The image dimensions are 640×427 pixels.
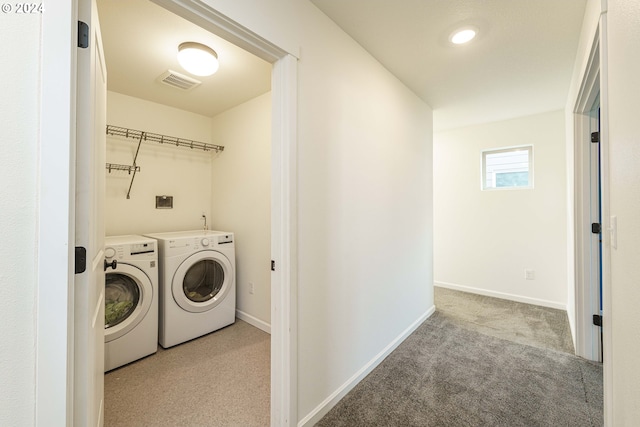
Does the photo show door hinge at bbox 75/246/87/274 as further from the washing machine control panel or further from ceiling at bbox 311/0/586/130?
ceiling at bbox 311/0/586/130

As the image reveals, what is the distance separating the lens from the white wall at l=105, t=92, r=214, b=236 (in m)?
2.73

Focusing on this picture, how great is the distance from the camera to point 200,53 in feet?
6.15

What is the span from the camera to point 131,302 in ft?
7.27

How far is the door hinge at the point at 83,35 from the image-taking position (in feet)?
2.72

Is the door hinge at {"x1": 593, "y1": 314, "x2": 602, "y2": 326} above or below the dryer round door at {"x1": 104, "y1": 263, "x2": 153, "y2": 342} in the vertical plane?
below

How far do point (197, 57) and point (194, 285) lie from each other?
2.08m

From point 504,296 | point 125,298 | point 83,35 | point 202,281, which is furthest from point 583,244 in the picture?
point 125,298

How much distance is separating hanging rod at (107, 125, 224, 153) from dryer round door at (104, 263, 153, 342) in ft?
4.66

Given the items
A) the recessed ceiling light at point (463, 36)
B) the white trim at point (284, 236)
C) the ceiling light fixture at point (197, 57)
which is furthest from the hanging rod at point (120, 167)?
the recessed ceiling light at point (463, 36)

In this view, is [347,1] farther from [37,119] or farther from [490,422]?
[490,422]

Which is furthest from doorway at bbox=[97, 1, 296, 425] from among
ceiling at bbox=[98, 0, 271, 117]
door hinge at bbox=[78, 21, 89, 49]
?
ceiling at bbox=[98, 0, 271, 117]

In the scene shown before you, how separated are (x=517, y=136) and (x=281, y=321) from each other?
3818 millimetres

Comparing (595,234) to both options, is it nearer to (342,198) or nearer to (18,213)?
(342,198)

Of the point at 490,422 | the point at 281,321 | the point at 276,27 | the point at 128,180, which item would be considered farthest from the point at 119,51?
the point at 490,422
